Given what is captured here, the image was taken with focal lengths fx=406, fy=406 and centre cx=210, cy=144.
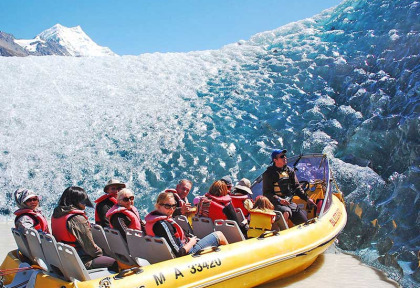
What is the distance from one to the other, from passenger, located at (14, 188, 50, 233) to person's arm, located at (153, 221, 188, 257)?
55.3 inches

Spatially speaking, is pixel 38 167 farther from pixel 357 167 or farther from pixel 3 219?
pixel 357 167

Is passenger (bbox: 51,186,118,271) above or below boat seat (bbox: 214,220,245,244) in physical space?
above

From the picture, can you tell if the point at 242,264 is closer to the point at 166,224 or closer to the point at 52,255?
the point at 166,224

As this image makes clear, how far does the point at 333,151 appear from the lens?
11086 mm

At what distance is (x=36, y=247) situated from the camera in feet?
14.5

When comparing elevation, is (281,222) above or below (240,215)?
below

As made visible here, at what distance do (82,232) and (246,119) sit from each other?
939 cm

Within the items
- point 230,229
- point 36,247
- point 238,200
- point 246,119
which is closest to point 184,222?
point 230,229

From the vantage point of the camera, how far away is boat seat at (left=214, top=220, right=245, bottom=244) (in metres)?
5.47

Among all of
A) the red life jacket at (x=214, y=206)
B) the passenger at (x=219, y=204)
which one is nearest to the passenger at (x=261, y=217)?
the passenger at (x=219, y=204)

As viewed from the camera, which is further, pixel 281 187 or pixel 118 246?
pixel 281 187

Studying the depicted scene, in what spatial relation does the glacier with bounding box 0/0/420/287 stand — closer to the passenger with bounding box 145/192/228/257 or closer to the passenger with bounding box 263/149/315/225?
the passenger with bounding box 263/149/315/225

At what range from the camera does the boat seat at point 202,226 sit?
575 cm

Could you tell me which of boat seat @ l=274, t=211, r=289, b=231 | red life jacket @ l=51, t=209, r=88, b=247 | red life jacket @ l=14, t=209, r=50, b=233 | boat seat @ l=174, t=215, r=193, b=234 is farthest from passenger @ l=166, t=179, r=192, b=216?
red life jacket @ l=51, t=209, r=88, b=247
